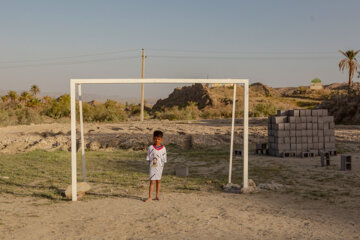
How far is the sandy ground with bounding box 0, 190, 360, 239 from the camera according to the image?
529cm

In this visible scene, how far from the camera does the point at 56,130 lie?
23.2 m

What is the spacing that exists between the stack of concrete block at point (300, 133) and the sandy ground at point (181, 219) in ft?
23.1

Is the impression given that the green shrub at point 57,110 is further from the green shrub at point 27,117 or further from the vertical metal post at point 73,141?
the vertical metal post at point 73,141

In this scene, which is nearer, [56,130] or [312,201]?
[312,201]

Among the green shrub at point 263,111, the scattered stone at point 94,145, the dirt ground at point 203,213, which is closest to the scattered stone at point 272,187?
the dirt ground at point 203,213

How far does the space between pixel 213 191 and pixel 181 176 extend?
6.74 ft

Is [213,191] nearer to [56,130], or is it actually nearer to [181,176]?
[181,176]

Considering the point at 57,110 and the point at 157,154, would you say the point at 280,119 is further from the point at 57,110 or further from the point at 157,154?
the point at 57,110

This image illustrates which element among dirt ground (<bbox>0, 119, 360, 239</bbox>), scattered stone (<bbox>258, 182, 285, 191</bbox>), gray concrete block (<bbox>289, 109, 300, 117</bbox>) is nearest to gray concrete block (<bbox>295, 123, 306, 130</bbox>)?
gray concrete block (<bbox>289, 109, 300, 117</bbox>)

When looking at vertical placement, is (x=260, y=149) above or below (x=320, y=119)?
below

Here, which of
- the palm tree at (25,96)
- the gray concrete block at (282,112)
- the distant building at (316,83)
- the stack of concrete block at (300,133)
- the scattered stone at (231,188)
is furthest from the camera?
the distant building at (316,83)

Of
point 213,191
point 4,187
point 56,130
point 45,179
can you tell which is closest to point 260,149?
point 213,191

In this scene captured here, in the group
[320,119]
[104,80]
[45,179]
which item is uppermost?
[104,80]

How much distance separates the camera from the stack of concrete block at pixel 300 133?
47.2ft
